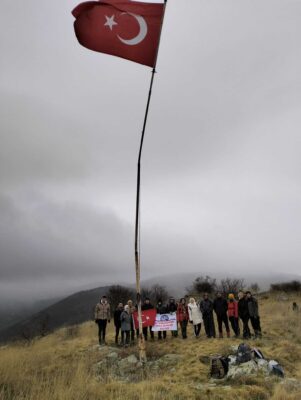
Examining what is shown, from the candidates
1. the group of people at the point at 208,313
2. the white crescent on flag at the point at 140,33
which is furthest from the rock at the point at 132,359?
the white crescent on flag at the point at 140,33

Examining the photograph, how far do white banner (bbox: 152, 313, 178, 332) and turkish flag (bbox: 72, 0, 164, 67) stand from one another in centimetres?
1246

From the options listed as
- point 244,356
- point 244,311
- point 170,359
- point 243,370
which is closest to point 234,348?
point 244,356

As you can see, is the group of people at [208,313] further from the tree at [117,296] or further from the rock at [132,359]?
the tree at [117,296]

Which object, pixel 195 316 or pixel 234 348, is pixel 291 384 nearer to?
pixel 234 348

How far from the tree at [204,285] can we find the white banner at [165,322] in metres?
41.0

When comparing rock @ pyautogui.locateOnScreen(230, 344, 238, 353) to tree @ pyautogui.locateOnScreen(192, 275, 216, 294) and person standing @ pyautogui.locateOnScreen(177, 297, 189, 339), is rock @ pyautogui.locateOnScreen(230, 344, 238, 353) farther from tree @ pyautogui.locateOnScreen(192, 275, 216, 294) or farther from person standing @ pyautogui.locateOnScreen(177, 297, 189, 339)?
tree @ pyautogui.locateOnScreen(192, 275, 216, 294)

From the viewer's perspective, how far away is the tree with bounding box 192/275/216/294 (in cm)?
6016

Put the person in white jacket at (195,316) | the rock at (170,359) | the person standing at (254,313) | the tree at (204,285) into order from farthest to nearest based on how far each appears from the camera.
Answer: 1. the tree at (204,285)
2. the person in white jacket at (195,316)
3. the person standing at (254,313)
4. the rock at (170,359)

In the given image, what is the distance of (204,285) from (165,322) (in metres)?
44.5

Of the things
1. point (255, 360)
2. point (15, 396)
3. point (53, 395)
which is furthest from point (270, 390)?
point (15, 396)

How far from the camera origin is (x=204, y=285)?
61.6 meters

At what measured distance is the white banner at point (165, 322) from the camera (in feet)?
60.5

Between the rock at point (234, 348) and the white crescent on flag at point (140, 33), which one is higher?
the white crescent on flag at point (140, 33)

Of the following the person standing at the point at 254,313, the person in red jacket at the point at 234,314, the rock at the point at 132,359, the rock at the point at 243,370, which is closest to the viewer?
the rock at the point at 243,370
